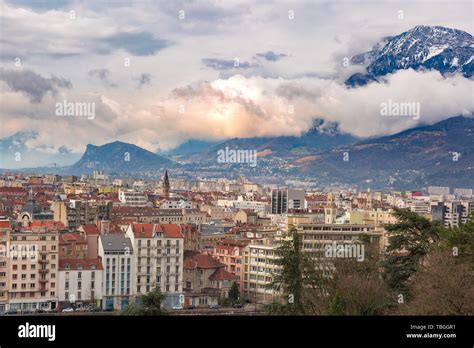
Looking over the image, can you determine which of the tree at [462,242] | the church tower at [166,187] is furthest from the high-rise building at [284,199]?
the tree at [462,242]

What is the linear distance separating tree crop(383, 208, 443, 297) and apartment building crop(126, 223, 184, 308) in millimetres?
7296

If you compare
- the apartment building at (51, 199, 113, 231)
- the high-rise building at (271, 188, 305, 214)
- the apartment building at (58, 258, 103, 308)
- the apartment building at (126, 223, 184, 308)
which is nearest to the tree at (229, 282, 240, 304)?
the apartment building at (126, 223, 184, 308)

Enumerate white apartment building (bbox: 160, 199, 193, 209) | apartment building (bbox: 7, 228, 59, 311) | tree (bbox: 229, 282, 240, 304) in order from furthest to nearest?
white apartment building (bbox: 160, 199, 193, 209)
tree (bbox: 229, 282, 240, 304)
apartment building (bbox: 7, 228, 59, 311)

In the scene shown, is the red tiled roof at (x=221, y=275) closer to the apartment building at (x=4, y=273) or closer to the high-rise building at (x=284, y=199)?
the apartment building at (x=4, y=273)

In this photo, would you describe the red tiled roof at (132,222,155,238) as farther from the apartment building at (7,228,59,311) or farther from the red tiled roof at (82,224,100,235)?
the apartment building at (7,228,59,311)

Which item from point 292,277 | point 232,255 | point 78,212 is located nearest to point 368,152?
point 78,212

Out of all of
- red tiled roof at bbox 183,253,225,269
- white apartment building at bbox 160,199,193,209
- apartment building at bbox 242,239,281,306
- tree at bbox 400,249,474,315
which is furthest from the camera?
white apartment building at bbox 160,199,193,209

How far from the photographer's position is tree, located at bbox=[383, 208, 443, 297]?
7.68 meters

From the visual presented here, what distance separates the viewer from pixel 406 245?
27.2ft

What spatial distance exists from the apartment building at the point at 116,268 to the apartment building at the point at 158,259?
0.42 feet
